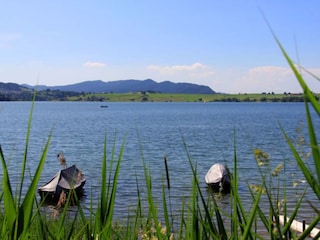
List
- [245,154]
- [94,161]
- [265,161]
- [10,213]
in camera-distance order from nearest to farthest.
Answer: [265,161] → [10,213] → [94,161] → [245,154]

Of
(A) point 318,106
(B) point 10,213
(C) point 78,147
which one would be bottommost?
(C) point 78,147

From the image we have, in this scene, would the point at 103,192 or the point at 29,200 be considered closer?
the point at 29,200

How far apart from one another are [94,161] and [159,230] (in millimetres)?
38443

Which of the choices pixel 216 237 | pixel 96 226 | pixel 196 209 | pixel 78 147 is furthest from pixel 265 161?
pixel 78 147

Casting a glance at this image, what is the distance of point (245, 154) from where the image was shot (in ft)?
144

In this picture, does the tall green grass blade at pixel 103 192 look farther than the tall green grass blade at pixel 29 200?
Yes

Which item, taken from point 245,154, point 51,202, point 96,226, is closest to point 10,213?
point 96,226

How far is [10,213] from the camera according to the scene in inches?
75.0

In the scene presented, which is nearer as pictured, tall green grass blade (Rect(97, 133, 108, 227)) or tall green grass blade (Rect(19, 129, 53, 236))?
tall green grass blade (Rect(19, 129, 53, 236))

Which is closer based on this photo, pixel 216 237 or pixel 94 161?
pixel 216 237

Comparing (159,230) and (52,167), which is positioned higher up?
(159,230)

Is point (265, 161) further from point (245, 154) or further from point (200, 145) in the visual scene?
point (200, 145)

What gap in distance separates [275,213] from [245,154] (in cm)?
4243

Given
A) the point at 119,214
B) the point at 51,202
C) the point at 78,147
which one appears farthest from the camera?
the point at 78,147
